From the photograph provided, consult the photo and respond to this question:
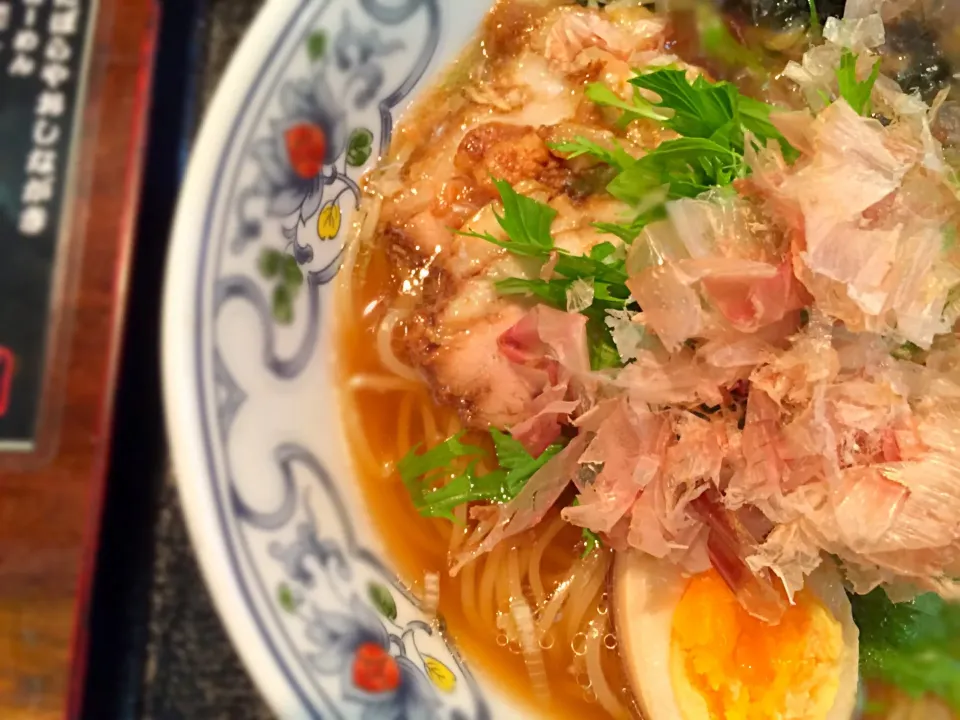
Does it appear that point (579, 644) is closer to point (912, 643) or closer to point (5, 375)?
point (912, 643)

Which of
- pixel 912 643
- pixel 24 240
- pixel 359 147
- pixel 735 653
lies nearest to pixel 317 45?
pixel 359 147

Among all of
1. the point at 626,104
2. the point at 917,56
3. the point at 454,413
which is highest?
the point at 917,56

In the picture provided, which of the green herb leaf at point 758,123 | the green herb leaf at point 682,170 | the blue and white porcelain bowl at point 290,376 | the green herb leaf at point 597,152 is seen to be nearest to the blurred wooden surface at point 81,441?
the blue and white porcelain bowl at point 290,376

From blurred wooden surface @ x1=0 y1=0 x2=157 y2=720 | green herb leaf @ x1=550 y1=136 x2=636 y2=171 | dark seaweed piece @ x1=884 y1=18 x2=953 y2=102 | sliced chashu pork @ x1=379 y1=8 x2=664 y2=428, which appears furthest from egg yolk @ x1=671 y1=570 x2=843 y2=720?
blurred wooden surface @ x1=0 y1=0 x2=157 y2=720

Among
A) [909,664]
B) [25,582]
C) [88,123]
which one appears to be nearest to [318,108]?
[88,123]

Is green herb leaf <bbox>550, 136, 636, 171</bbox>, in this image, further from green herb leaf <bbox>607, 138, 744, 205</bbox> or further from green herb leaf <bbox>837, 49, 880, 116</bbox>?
green herb leaf <bbox>837, 49, 880, 116</bbox>
